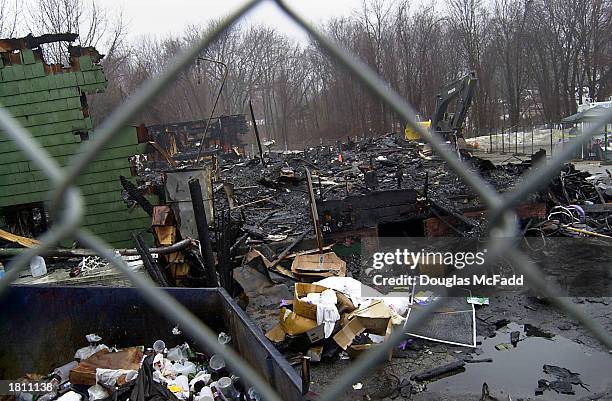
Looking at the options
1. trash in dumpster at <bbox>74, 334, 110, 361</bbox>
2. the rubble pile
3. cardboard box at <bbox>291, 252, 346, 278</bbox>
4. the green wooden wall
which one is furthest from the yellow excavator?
trash in dumpster at <bbox>74, 334, 110, 361</bbox>

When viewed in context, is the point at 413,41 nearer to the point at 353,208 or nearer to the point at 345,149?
the point at 345,149

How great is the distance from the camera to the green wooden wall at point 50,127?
338 inches

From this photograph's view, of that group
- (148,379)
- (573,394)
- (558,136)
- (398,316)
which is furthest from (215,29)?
(558,136)

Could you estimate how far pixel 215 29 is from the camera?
2.73ft

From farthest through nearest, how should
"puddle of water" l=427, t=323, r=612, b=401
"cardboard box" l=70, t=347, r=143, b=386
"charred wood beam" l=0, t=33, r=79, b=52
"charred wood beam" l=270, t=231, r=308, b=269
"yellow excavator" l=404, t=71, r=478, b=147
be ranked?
"yellow excavator" l=404, t=71, r=478, b=147, "charred wood beam" l=0, t=33, r=79, b=52, "charred wood beam" l=270, t=231, r=308, b=269, "puddle of water" l=427, t=323, r=612, b=401, "cardboard box" l=70, t=347, r=143, b=386

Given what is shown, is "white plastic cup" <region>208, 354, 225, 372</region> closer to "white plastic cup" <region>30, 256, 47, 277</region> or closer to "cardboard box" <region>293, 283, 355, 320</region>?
"cardboard box" <region>293, 283, 355, 320</region>

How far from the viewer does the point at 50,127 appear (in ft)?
28.7

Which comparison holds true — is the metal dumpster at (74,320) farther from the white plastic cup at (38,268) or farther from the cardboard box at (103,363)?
the white plastic cup at (38,268)

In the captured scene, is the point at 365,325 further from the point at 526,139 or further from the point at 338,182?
the point at 526,139

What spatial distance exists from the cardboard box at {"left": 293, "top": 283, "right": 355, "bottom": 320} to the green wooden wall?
16.5 feet

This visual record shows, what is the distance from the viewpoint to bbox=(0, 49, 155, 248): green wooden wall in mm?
8578

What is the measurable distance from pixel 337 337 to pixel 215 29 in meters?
4.36

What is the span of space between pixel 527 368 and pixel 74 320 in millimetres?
3883

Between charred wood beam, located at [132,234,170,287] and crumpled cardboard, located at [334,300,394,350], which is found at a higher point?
charred wood beam, located at [132,234,170,287]
